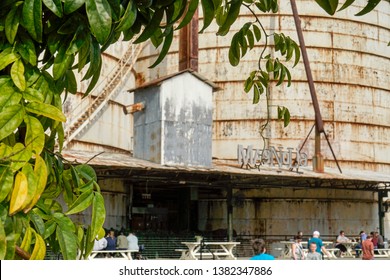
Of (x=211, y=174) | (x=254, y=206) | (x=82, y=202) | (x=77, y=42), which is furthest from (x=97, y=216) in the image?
(x=254, y=206)

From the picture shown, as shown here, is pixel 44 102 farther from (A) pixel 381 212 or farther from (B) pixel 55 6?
(A) pixel 381 212

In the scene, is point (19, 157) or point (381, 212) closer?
point (19, 157)

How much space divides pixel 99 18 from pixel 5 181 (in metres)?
0.38

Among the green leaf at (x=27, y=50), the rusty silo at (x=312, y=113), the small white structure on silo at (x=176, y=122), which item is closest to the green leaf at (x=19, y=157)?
the green leaf at (x=27, y=50)

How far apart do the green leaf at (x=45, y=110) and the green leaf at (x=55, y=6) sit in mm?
191

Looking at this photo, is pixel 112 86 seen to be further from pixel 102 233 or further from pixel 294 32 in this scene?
pixel 102 233

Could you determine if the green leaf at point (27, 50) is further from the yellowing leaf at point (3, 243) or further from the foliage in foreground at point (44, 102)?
the yellowing leaf at point (3, 243)

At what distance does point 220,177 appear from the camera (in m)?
23.1

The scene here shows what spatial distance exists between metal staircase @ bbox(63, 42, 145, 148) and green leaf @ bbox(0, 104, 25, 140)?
20.2 meters

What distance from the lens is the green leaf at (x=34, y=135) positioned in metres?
1.34

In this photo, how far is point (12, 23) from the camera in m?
1.45

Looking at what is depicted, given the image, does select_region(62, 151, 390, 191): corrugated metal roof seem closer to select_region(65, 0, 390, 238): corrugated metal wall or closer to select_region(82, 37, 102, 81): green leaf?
select_region(65, 0, 390, 238): corrugated metal wall
